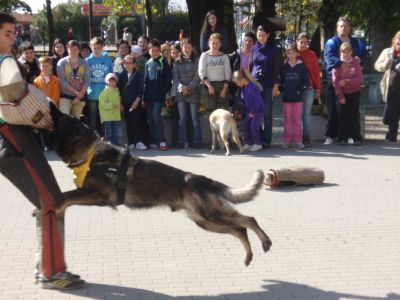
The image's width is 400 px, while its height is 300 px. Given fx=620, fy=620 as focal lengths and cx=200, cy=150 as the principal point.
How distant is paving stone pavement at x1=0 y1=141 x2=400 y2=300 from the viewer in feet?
16.0

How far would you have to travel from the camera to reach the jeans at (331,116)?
39.3ft

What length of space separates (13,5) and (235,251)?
3688 cm

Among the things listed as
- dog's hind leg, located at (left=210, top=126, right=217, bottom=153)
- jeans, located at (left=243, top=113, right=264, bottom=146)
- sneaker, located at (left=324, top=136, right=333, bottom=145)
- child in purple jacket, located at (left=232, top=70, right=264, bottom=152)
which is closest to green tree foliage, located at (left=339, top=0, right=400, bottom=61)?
sneaker, located at (left=324, top=136, right=333, bottom=145)

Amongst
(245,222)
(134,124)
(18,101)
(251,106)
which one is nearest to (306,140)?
(251,106)

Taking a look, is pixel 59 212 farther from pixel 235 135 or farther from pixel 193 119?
pixel 193 119

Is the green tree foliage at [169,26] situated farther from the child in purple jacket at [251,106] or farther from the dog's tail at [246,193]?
the dog's tail at [246,193]

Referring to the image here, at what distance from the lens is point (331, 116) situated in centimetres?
1213

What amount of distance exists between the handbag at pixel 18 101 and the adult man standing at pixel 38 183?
0.29ft

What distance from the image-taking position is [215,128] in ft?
36.5

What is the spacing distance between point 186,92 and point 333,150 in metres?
2.92

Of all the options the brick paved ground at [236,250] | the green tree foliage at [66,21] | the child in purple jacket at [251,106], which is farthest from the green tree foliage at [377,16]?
the green tree foliage at [66,21]

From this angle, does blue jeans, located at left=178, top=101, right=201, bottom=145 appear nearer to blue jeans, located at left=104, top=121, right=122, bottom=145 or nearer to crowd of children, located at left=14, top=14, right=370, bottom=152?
crowd of children, located at left=14, top=14, right=370, bottom=152

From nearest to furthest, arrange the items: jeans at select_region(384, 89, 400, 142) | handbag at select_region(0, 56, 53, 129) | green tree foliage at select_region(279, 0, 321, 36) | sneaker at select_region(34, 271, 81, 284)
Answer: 1. handbag at select_region(0, 56, 53, 129)
2. sneaker at select_region(34, 271, 81, 284)
3. jeans at select_region(384, 89, 400, 142)
4. green tree foliage at select_region(279, 0, 321, 36)

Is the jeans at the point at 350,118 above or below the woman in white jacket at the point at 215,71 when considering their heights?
below
